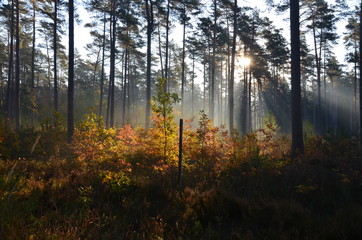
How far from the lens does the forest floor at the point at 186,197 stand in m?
3.91

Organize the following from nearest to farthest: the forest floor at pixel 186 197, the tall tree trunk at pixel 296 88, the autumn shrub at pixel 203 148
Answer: the forest floor at pixel 186 197 → the autumn shrub at pixel 203 148 → the tall tree trunk at pixel 296 88

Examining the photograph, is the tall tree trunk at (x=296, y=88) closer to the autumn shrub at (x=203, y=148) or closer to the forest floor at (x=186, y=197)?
the forest floor at (x=186, y=197)

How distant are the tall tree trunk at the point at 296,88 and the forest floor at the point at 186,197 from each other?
0.76 metres

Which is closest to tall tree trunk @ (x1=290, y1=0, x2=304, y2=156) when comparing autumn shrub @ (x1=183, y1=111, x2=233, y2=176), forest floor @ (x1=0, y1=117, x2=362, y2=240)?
forest floor @ (x1=0, y1=117, x2=362, y2=240)

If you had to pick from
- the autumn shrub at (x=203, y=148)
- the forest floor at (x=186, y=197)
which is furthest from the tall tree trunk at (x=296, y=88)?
the autumn shrub at (x=203, y=148)

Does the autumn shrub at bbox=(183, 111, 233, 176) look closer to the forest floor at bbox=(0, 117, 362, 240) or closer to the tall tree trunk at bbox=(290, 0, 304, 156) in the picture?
the forest floor at bbox=(0, 117, 362, 240)

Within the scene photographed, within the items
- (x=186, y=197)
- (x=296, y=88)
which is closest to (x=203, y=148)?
(x=186, y=197)

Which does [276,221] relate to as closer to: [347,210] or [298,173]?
[347,210]

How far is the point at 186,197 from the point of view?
17.9 feet


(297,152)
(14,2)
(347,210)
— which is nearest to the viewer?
(347,210)

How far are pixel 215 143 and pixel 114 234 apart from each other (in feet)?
18.9

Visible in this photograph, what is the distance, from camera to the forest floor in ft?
12.8

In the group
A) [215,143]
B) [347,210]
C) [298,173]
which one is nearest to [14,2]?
[215,143]

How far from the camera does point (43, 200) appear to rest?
4941mm
